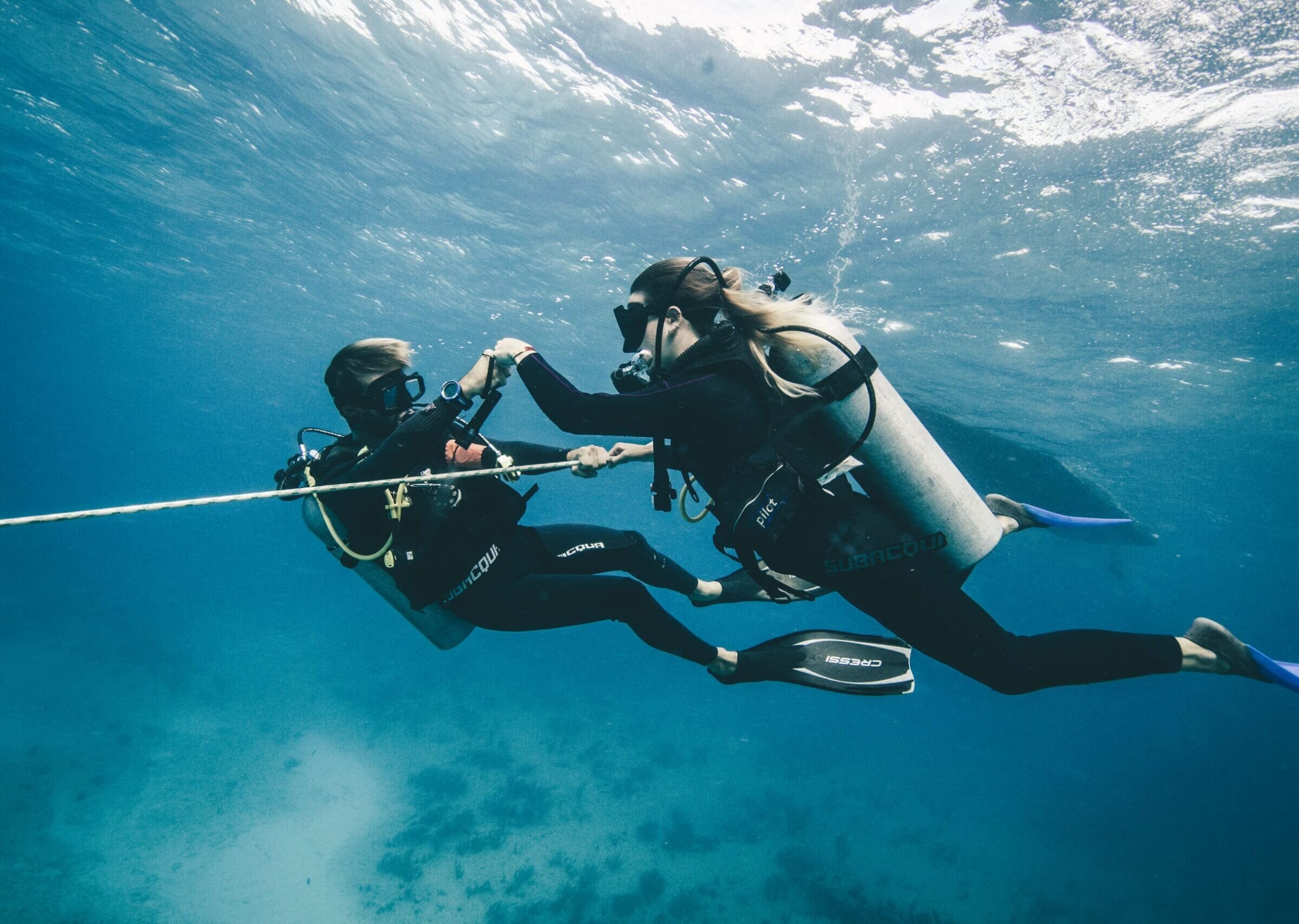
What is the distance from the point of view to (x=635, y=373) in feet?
9.66

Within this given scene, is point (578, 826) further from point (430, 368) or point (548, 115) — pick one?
point (430, 368)

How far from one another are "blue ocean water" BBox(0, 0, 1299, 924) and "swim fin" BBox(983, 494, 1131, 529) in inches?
292

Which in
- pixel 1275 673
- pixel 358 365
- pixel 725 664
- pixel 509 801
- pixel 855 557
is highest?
pixel 358 365

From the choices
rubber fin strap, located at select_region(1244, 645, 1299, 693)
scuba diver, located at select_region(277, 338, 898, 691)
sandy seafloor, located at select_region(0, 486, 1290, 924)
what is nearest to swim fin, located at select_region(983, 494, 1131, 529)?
rubber fin strap, located at select_region(1244, 645, 1299, 693)

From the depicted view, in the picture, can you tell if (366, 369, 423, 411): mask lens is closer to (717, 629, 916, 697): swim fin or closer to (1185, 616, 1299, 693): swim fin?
(717, 629, 916, 697): swim fin

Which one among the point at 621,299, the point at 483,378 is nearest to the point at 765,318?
the point at 483,378

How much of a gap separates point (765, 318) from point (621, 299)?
57.2 ft

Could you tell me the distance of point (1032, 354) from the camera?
14.9 meters

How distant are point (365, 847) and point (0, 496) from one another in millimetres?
68704

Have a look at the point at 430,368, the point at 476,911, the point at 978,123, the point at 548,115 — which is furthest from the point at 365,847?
the point at 430,368

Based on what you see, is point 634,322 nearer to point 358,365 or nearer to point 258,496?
point 358,365

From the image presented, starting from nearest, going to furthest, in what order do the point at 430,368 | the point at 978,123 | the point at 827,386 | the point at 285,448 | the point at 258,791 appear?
the point at 827,386, the point at 978,123, the point at 258,791, the point at 430,368, the point at 285,448

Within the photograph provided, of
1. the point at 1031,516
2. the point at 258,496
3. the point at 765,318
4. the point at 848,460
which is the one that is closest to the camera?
the point at 258,496

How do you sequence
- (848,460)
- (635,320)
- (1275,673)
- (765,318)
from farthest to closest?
(635,320) → (848,460) → (1275,673) → (765,318)
